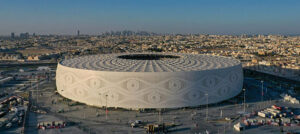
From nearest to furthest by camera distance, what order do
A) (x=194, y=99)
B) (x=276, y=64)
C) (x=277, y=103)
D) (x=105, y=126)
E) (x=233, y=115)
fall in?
(x=105, y=126)
(x=233, y=115)
(x=194, y=99)
(x=277, y=103)
(x=276, y=64)

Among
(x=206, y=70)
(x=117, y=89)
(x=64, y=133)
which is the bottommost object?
(x=64, y=133)

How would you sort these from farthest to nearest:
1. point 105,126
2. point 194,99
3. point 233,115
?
point 194,99
point 233,115
point 105,126

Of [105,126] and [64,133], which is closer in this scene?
[64,133]

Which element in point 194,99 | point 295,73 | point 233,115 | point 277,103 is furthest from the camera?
point 295,73

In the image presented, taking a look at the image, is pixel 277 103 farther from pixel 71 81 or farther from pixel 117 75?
pixel 71 81

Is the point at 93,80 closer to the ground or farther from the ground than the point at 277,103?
farther from the ground

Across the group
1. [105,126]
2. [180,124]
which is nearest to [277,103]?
[180,124]

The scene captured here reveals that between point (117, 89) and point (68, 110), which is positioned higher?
point (117, 89)

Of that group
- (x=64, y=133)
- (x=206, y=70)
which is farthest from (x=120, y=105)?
(x=206, y=70)

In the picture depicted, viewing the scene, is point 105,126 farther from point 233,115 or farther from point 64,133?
A: point 233,115
